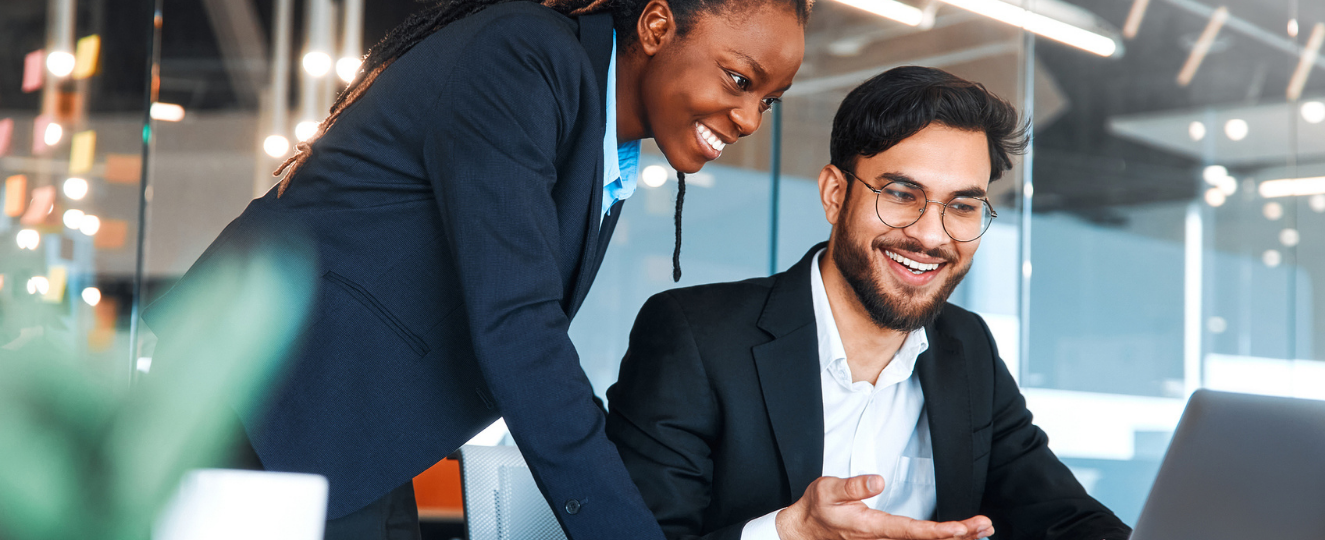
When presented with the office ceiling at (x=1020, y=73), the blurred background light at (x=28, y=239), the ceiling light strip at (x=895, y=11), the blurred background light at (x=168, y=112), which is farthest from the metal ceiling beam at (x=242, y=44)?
the ceiling light strip at (x=895, y=11)

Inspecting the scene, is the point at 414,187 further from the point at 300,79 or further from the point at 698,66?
the point at 300,79

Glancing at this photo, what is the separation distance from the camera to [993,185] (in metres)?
4.28

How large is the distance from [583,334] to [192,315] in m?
2.84

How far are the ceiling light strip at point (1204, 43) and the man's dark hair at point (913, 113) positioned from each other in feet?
11.4

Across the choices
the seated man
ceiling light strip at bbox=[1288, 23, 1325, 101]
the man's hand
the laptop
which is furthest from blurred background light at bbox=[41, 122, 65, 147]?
ceiling light strip at bbox=[1288, 23, 1325, 101]

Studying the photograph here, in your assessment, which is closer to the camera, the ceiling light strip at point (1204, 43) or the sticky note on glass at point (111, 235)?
the sticky note on glass at point (111, 235)

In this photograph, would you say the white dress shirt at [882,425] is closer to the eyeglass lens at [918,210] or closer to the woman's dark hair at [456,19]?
the eyeglass lens at [918,210]

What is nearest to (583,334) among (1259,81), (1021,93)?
(1021,93)

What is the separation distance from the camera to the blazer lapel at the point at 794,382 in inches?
59.4

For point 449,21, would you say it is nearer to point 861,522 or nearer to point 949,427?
point 861,522

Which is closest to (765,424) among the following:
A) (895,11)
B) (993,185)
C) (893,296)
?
(893,296)

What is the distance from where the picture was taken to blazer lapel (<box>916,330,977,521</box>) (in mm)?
1566

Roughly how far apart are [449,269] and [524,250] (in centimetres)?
14

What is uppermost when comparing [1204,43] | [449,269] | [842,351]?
[1204,43]
